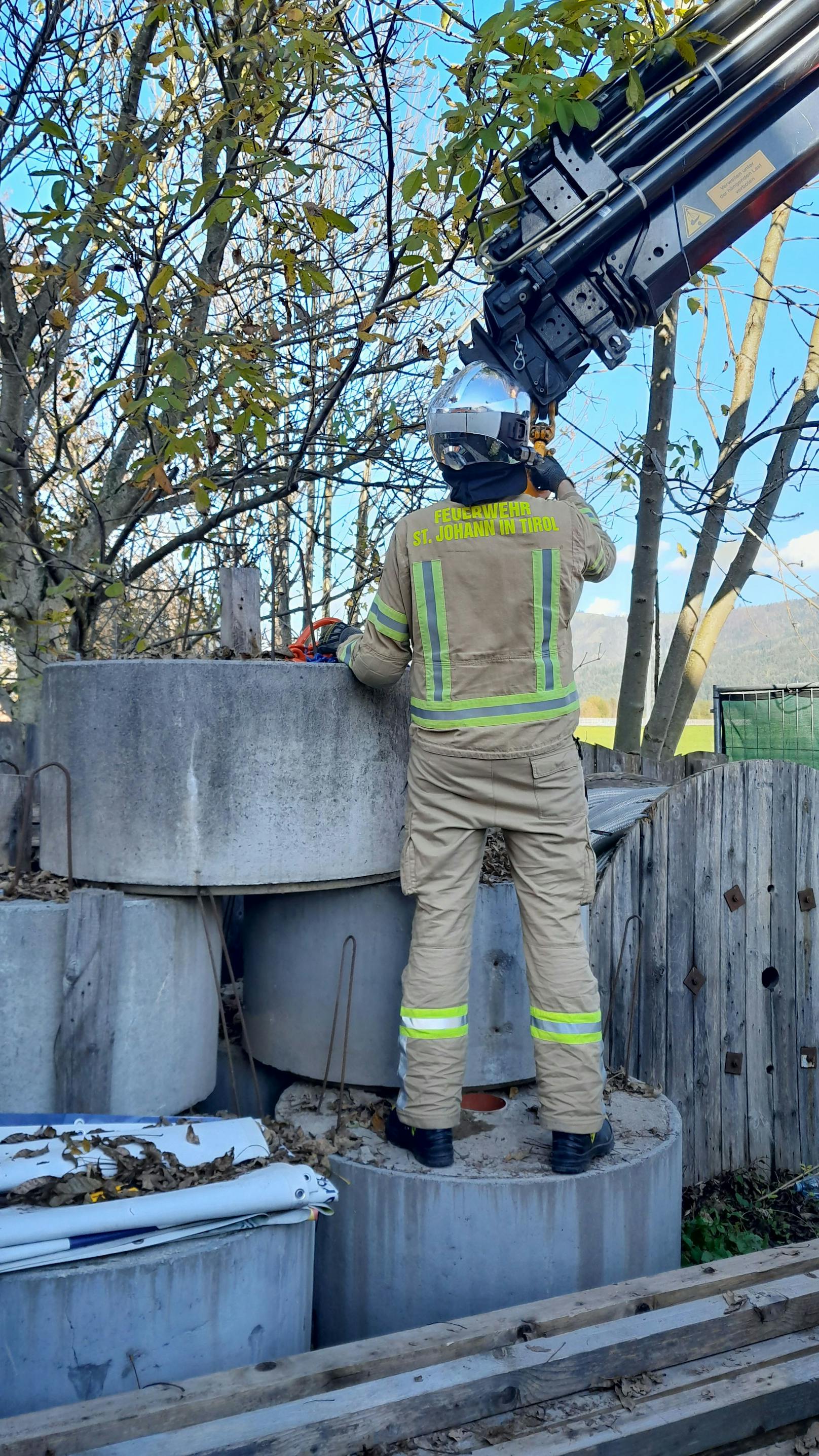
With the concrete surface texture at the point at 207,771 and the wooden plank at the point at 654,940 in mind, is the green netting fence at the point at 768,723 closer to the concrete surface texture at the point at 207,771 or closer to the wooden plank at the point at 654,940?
the wooden plank at the point at 654,940

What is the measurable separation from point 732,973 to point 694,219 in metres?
3.00

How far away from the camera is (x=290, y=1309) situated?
265cm

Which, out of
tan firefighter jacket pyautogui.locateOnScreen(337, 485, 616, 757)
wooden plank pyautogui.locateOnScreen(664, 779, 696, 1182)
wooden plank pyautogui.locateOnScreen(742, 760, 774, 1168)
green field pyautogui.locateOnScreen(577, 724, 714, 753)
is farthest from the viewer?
green field pyautogui.locateOnScreen(577, 724, 714, 753)

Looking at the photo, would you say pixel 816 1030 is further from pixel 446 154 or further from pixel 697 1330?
pixel 446 154

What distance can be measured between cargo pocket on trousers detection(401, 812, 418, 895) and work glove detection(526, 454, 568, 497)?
1148mm

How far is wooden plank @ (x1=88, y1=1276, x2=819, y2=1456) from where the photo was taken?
2.06 m

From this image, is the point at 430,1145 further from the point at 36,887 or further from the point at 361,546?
the point at 361,546

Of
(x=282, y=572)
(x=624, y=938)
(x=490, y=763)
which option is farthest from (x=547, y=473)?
(x=282, y=572)

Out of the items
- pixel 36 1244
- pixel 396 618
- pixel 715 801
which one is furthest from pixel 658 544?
pixel 36 1244

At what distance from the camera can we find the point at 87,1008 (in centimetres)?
308

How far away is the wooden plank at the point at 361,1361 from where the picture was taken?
2.08m

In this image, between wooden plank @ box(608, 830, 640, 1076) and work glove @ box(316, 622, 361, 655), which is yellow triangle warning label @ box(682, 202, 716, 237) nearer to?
work glove @ box(316, 622, 361, 655)

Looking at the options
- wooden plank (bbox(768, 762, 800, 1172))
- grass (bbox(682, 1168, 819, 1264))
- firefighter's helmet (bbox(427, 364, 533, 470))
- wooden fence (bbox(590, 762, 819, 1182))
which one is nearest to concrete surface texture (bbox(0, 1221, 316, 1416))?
grass (bbox(682, 1168, 819, 1264))

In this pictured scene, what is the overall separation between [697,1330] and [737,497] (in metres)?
3.95
